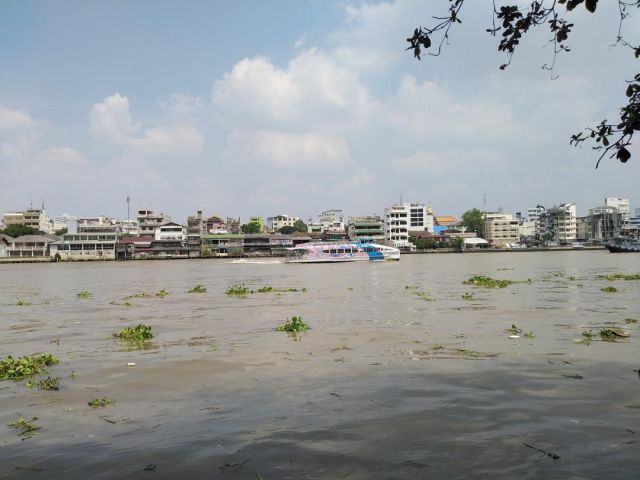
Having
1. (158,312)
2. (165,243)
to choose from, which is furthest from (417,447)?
(165,243)

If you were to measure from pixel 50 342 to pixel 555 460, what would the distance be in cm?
1011

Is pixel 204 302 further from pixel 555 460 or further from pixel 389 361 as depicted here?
pixel 555 460

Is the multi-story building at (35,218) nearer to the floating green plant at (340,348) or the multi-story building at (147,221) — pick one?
the multi-story building at (147,221)

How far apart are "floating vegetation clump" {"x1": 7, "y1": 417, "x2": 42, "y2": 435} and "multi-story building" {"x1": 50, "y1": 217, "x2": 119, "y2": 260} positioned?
110 meters

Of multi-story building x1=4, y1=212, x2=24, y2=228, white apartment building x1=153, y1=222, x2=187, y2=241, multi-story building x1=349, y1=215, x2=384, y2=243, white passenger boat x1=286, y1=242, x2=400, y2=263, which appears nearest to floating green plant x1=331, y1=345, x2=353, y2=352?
white passenger boat x1=286, y1=242, x2=400, y2=263

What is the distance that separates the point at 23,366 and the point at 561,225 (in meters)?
160

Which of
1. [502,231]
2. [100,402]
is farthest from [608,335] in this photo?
[502,231]

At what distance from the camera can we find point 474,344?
29.8 feet

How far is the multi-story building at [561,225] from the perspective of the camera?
5704 inches

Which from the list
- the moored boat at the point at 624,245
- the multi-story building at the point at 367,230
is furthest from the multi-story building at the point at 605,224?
the multi-story building at the point at 367,230

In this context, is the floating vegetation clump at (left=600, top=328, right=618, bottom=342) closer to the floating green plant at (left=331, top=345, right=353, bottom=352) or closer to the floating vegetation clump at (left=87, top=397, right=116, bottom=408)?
the floating green plant at (left=331, top=345, right=353, bottom=352)

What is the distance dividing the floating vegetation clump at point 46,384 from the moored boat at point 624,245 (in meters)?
101

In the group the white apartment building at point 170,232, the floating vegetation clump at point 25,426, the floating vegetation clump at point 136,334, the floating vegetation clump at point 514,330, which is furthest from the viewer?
the white apartment building at point 170,232

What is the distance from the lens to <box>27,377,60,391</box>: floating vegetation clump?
6548 mm
